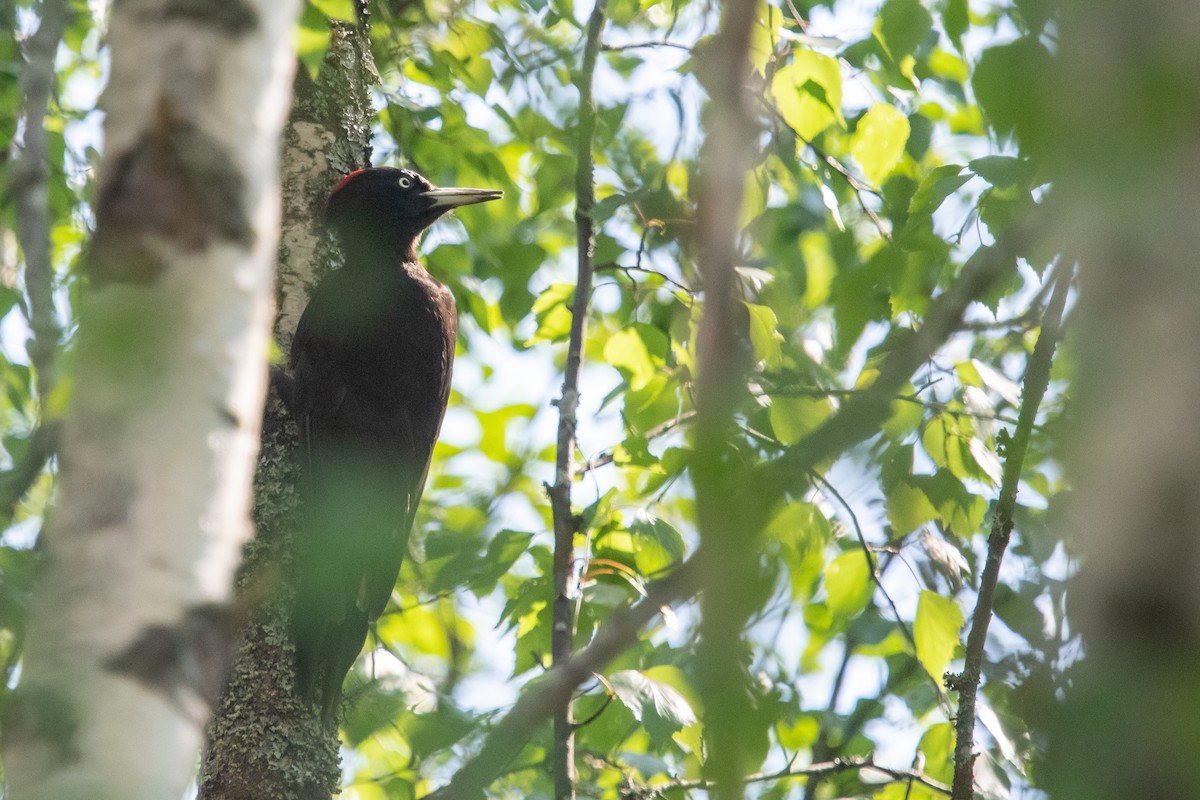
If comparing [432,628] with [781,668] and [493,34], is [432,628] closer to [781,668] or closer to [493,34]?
[781,668]

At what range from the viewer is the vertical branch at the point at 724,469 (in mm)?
706

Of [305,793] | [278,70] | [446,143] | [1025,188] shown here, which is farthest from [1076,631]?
[446,143]

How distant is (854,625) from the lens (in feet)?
13.1

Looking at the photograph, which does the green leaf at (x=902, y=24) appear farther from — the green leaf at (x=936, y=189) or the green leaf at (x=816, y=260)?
the green leaf at (x=816, y=260)

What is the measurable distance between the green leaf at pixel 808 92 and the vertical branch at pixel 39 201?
1.56 meters

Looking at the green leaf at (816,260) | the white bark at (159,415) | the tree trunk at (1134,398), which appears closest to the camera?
the tree trunk at (1134,398)

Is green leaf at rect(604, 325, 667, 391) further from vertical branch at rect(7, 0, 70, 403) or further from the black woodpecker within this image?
vertical branch at rect(7, 0, 70, 403)

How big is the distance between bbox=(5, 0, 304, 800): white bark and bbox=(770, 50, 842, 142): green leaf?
1839 millimetres

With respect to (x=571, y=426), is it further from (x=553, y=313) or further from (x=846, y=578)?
(x=553, y=313)

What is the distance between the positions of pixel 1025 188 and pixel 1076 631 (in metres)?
1.36

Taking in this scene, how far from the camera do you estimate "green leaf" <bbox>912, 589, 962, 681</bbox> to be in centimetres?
254

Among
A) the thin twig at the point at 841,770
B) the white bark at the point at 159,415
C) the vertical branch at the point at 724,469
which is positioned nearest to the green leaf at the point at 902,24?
the thin twig at the point at 841,770

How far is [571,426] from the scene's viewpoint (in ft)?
8.86

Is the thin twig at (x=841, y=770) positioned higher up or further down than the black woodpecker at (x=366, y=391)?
further down
